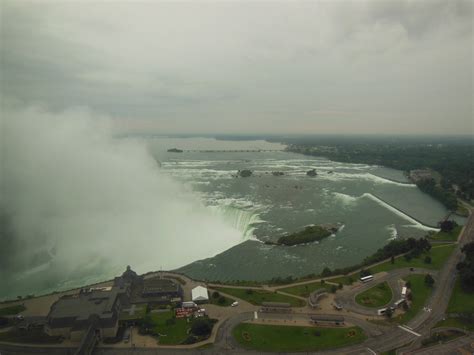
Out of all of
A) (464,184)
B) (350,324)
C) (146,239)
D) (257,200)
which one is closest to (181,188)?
(257,200)

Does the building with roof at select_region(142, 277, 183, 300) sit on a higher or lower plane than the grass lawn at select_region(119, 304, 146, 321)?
higher

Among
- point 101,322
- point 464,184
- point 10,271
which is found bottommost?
point 10,271

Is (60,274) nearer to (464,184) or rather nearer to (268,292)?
(268,292)

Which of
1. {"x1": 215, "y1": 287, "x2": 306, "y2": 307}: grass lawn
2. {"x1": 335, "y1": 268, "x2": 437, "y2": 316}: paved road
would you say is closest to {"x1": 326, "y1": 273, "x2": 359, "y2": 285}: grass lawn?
{"x1": 335, "y1": 268, "x2": 437, "y2": 316}: paved road

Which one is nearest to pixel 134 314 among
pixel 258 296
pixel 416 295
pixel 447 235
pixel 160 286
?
pixel 160 286

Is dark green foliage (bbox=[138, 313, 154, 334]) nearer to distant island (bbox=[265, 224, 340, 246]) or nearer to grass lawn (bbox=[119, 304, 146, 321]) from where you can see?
grass lawn (bbox=[119, 304, 146, 321])

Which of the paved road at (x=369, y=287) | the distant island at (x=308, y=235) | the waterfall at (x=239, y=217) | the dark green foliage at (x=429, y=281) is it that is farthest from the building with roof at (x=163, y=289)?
the dark green foliage at (x=429, y=281)
